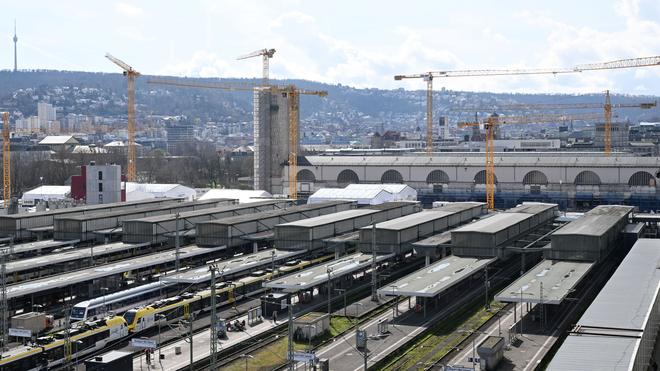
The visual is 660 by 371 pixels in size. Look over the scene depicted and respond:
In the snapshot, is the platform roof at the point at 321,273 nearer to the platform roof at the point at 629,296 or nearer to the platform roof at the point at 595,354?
the platform roof at the point at 629,296

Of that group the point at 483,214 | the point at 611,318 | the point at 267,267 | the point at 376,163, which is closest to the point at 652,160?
the point at 483,214

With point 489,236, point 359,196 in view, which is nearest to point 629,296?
point 489,236

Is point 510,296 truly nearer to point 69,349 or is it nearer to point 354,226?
point 69,349

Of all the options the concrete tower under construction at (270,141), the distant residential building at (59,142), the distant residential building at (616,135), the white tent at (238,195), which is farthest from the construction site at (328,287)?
the distant residential building at (616,135)

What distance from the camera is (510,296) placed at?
92.6ft

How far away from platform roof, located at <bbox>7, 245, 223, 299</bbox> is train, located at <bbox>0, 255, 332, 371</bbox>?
2.93 m

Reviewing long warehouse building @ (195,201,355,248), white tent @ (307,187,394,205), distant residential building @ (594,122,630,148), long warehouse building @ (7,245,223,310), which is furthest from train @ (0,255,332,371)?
distant residential building @ (594,122,630,148)

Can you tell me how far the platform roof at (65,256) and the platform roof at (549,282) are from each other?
1911 centimetres

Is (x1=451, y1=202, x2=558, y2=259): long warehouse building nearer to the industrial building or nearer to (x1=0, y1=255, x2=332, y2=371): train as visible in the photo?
(x1=0, y1=255, x2=332, y2=371): train

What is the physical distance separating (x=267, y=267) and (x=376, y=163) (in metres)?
34.9

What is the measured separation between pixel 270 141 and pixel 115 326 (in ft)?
184

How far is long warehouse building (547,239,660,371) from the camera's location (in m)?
20.1

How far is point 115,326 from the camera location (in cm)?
2755

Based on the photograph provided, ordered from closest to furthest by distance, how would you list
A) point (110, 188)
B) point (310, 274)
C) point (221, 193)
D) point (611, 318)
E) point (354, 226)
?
point (611, 318) < point (310, 274) < point (354, 226) < point (110, 188) < point (221, 193)
